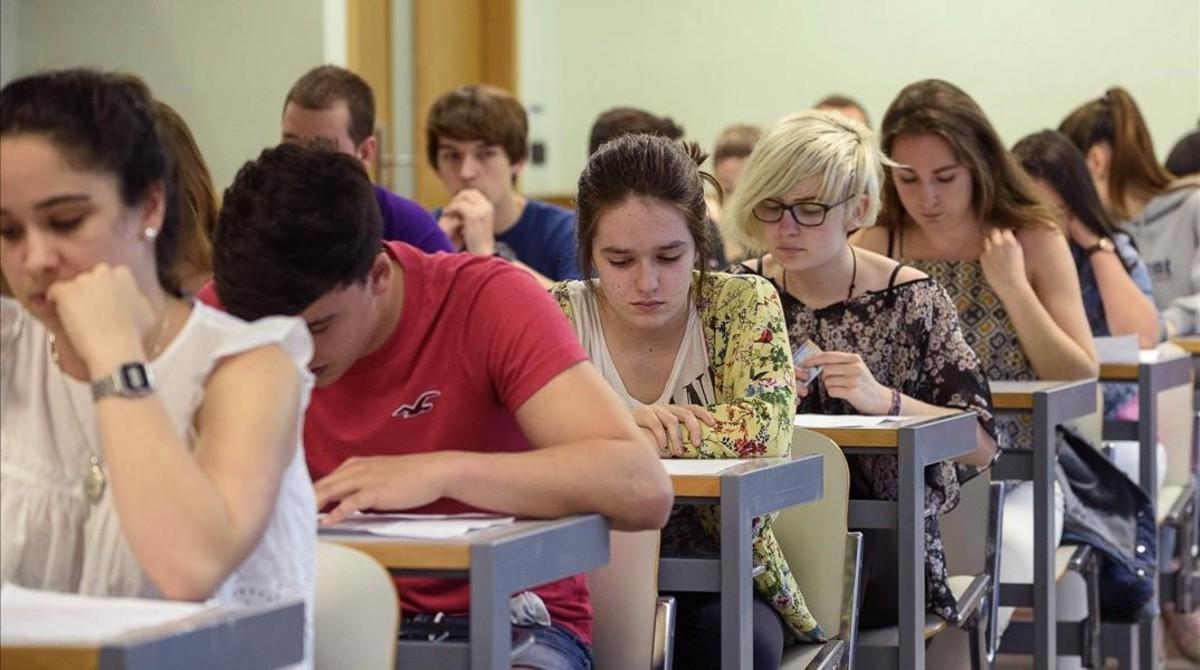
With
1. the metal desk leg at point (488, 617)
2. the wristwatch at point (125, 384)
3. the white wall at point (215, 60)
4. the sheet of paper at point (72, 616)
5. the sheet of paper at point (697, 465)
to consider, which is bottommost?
the metal desk leg at point (488, 617)

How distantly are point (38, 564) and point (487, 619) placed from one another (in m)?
0.42

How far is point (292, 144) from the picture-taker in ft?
6.89

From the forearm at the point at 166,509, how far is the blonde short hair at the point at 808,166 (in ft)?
6.70

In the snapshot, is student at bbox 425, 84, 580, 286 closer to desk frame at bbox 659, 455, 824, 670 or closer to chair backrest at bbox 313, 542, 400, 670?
desk frame at bbox 659, 455, 824, 670

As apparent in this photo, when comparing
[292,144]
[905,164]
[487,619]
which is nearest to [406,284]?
[292,144]

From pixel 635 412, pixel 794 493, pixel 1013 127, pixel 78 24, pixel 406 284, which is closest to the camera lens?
pixel 406 284

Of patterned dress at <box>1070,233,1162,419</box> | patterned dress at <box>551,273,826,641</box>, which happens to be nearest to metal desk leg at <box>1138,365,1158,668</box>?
patterned dress at <box>1070,233,1162,419</box>

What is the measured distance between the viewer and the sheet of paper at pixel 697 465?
2.42 meters

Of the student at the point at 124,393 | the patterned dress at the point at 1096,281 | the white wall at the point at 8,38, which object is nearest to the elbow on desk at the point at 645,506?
the student at the point at 124,393

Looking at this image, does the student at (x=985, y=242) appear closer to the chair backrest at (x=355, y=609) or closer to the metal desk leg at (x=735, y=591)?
the metal desk leg at (x=735, y=591)

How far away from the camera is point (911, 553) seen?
10.0 feet

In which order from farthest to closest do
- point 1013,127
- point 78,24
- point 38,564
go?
1. point 1013,127
2. point 78,24
3. point 38,564

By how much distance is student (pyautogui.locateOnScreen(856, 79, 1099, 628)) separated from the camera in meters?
4.09

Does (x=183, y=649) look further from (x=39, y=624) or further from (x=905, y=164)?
(x=905, y=164)
